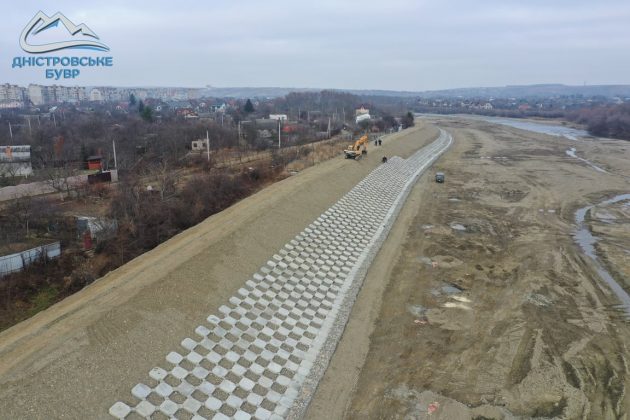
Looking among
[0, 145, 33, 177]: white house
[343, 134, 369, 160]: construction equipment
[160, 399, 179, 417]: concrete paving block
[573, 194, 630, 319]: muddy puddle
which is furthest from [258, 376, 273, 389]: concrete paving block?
[0, 145, 33, 177]: white house

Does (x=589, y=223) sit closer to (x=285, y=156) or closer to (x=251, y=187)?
(x=251, y=187)

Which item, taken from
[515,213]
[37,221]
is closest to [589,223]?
[515,213]

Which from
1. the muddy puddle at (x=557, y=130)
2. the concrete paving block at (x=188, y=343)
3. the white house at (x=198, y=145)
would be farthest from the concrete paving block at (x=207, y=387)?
the muddy puddle at (x=557, y=130)

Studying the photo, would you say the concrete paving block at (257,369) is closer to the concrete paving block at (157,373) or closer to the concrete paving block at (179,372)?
the concrete paving block at (179,372)

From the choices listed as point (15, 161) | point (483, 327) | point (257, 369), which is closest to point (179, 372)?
point (257, 369)

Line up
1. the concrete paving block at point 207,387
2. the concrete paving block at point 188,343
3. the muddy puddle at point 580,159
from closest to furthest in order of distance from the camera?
the concrete paving block at point 207,387 < the concrete paving block at point 188,343 < the muddy puddle at point 580,159
